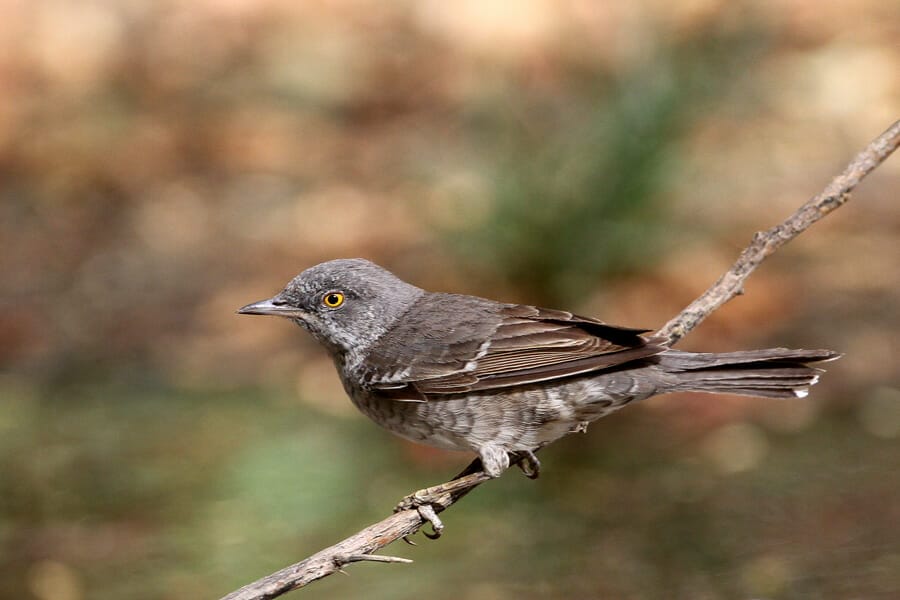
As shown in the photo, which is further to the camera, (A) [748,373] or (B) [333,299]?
(B) [333,299]

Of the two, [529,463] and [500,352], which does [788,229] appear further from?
[529,463]

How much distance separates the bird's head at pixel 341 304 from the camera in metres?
5.08

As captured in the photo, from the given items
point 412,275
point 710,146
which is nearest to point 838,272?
point 710,146

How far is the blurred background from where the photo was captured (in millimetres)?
6277

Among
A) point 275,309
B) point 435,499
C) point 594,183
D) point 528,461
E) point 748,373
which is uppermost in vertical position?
point 594,183

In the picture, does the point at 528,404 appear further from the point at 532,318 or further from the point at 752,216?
the point at 752,216

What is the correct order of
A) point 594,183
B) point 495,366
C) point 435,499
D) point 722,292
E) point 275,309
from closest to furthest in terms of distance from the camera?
1. point 435,499
2. point 722,292
3. point 495,366
4. point 275,309
5. point 594,183

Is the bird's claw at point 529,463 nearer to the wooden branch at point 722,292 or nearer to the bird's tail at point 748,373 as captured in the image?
the wooden branch at point 722,292

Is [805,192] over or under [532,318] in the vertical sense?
over

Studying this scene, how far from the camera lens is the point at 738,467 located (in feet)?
22.1

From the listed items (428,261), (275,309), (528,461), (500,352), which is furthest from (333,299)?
(428,261)

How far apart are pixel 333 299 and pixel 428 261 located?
385cm

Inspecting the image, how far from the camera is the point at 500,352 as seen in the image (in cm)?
480

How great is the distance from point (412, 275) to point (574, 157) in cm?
139
